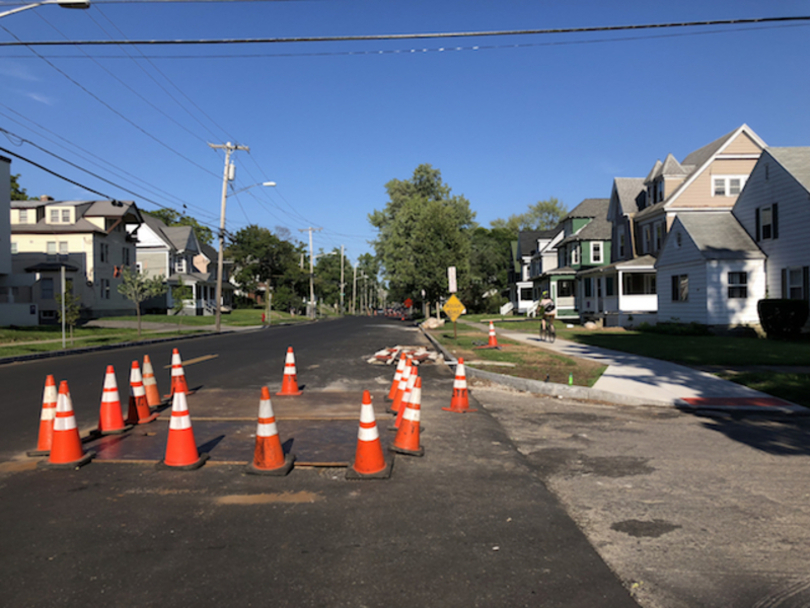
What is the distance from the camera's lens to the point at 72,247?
4128 cm

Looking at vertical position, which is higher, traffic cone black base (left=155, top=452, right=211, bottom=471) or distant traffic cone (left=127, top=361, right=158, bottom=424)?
distant traffic cone (left=127, top=361, right=158, bottom=424)

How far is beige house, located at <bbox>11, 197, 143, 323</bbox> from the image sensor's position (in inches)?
1547

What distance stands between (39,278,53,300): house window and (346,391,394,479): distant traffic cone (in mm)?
40816

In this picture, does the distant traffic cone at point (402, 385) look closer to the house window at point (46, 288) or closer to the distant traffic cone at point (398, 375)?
the distant traffic cone at point (398, 375)

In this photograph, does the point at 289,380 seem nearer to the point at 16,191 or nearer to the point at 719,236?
the point at 719,236

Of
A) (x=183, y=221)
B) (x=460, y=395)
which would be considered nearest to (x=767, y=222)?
(x=460, y=395)

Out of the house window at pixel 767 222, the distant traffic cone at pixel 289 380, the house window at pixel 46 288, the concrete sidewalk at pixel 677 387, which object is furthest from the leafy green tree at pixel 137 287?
the house window at pixel 767 222

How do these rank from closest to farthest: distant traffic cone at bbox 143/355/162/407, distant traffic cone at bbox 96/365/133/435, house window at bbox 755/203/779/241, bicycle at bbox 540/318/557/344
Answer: distant traffic cone at bbox 96/365/133/435 < distant traffic cone at bbox 143/355/162/407 < bicycle at bbox 540/318/557/344 < house window at bbox 755/203/779/241

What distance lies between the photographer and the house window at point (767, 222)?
23.8m

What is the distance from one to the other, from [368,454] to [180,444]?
72.7 inches

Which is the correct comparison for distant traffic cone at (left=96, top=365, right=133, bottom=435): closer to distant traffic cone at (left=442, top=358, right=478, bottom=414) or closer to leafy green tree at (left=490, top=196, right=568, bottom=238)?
distant traffic cone at (left=442, top=358, right=478, bottom=414)

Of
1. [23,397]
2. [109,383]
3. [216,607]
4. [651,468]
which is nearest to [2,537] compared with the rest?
[216,607]

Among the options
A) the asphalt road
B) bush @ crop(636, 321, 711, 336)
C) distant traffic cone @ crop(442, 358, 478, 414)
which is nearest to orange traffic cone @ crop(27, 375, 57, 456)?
the asphalt road

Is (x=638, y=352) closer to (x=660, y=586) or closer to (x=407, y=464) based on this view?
(x=407, y=464)
